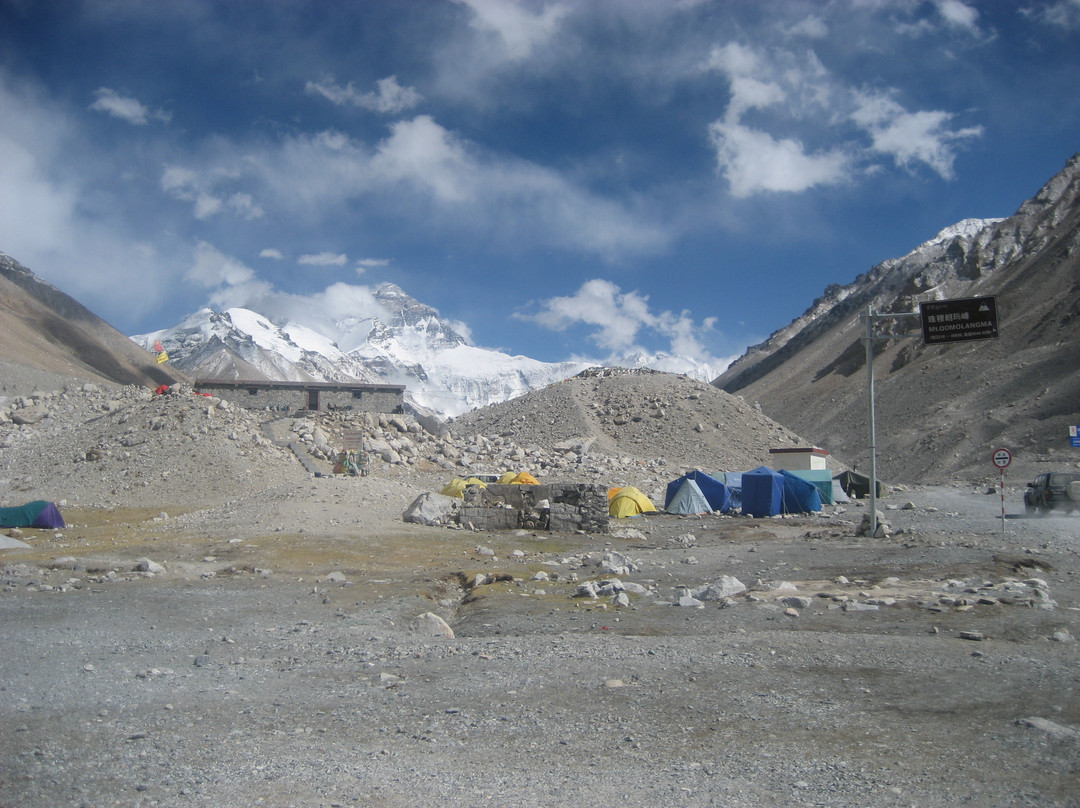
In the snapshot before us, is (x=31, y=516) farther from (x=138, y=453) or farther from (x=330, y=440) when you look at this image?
(x=330, y=440)

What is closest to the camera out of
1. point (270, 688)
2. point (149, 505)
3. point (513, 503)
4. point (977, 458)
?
point (270, 688)

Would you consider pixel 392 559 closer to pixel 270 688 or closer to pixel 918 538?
pixel 270 688

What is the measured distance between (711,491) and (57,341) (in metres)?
150

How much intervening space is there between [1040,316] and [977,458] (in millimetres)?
32671

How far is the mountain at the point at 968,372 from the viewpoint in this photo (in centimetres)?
6059

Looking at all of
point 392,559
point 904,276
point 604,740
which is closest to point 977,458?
point 392,559

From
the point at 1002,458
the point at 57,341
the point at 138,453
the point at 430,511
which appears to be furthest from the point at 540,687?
the point at 57,341

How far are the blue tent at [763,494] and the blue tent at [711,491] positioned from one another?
1.10 m

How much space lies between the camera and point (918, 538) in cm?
2020

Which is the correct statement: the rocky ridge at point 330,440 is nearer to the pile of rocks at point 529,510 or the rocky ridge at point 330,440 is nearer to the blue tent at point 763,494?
the blue tent at point 763,494

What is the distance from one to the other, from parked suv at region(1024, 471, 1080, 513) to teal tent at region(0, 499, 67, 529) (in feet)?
110

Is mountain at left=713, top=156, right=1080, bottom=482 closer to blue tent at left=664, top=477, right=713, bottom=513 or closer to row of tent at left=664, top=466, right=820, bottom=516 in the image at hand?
row of tent at left=664, top=466, right=820, bottom=516

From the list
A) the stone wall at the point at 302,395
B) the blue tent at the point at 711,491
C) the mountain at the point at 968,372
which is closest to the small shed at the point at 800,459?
the mountain at the point at 968,372

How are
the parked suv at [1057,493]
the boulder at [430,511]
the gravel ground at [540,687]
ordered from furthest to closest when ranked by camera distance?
the parked suv at [1057,493], the boulder at [430,511], the gravel ground at [540,687]
